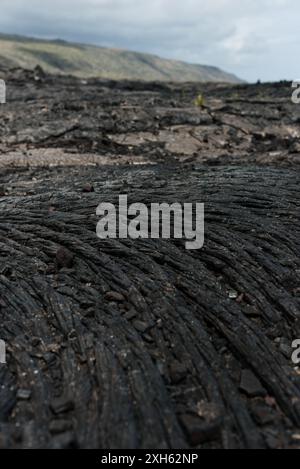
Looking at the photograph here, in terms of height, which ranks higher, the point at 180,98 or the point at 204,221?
the point at 180,98

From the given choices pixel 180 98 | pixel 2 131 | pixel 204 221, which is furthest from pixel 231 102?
pixel 204 221

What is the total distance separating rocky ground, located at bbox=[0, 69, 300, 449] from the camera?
561 centimetres

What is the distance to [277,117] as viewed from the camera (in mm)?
23969

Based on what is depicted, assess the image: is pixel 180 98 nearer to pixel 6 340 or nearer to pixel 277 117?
pixel 277 117

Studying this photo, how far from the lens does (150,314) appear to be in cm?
737

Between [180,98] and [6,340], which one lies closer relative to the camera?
[6,340]

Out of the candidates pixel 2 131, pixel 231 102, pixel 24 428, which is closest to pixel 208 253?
pixel 24 428

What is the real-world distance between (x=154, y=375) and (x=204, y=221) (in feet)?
14.8

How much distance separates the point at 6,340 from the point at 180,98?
79.9 feet

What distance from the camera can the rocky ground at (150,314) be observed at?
5613 mm
